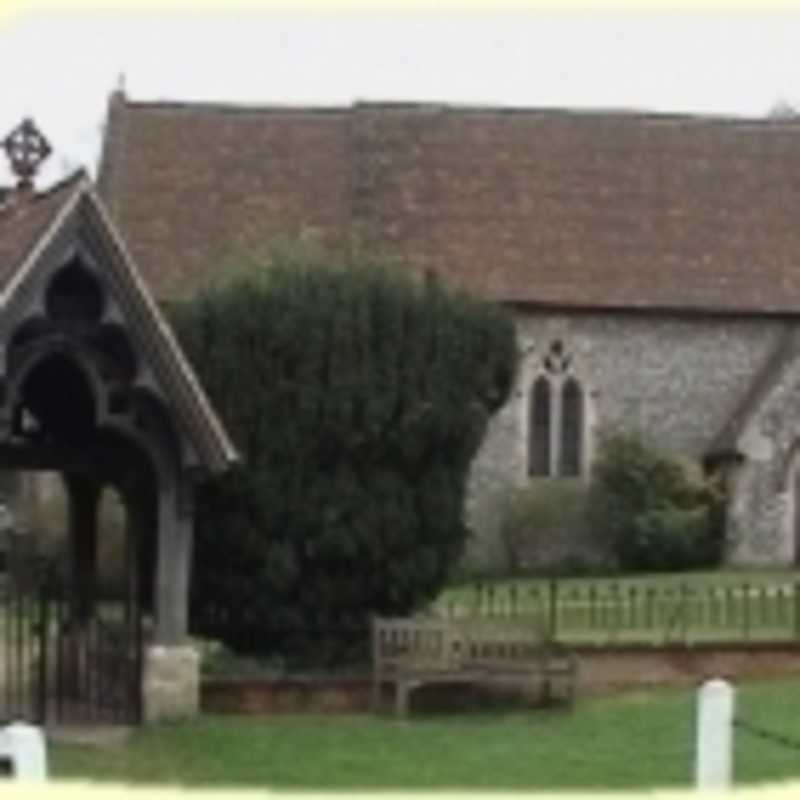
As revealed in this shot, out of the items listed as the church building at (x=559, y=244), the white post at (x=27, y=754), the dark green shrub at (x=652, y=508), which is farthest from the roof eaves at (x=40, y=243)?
the dark green shrub at (x=652, y=508)

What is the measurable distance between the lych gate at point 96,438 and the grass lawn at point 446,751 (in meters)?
0.89

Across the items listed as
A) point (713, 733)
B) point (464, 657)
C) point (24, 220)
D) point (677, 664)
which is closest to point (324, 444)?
point (464, 657)

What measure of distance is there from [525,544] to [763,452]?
14.4 ft

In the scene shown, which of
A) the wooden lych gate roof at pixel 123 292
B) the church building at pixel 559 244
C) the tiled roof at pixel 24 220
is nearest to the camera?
the wooden lych gate roof at pixel 123 292

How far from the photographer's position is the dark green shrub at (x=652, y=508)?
34688mm

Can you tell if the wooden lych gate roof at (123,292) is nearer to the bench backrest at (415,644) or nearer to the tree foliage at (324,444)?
the tree foliage at (324,444)

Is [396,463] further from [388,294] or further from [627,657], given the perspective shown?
[627,657]

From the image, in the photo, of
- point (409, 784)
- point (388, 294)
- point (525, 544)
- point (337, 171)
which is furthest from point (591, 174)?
point (409, 784)

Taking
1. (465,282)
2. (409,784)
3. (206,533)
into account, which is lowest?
(409,784)

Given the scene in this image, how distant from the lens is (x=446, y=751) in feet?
49.2

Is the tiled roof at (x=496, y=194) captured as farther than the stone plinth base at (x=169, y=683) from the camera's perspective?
Yes

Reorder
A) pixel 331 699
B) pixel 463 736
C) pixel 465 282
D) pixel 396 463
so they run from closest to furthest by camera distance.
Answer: pixel 463 736 → pixel 331 699 → pixel 396 463 → pixel 465 282

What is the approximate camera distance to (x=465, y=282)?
35594mm

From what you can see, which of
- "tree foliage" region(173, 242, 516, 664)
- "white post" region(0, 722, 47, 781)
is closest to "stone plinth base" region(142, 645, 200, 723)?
"tree foliage" region(173, 242, 516, 664)
